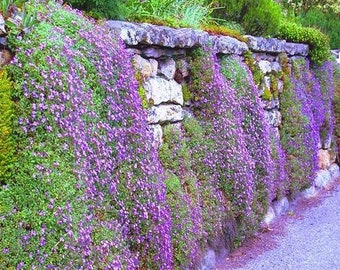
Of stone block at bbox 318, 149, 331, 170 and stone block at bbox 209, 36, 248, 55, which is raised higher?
stone block at bbox 209, 36, 248, 55

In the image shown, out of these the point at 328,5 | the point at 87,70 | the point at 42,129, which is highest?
the point at 328,5

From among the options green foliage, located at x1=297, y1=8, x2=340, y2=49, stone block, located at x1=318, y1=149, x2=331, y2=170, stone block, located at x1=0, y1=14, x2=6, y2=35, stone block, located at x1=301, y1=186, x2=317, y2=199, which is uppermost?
green foliage, located at x1=297, y1=8, x2=340, y2=49

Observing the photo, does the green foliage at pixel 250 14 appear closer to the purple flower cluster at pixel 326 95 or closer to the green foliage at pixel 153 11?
the green foliage at pixel 153 11

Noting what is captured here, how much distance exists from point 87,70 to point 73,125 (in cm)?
50

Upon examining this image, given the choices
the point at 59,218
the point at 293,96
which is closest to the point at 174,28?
the point at 59,218

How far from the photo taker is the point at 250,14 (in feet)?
25.2

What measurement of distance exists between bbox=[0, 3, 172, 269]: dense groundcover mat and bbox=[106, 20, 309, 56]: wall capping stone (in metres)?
0.25

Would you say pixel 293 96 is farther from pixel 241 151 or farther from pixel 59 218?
pixel 59 218

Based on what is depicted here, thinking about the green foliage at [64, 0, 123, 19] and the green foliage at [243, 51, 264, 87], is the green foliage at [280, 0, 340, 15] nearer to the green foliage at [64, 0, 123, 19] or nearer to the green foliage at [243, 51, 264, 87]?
the green foliage at [243, 51, 264, 87]

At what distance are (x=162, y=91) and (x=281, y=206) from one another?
3.18 m

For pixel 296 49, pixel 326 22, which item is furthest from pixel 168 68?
pixel 326 22

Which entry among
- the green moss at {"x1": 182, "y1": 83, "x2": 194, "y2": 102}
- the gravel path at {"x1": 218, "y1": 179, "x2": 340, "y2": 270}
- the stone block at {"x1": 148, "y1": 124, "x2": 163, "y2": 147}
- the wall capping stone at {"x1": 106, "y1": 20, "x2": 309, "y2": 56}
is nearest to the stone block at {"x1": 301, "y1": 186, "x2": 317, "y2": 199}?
the gravel path at {"x1": 218, "y1": 179, "x2": 340, "y2": 270}

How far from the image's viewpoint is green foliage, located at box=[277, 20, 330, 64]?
862 cm

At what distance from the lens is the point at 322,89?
9359 millimetres
